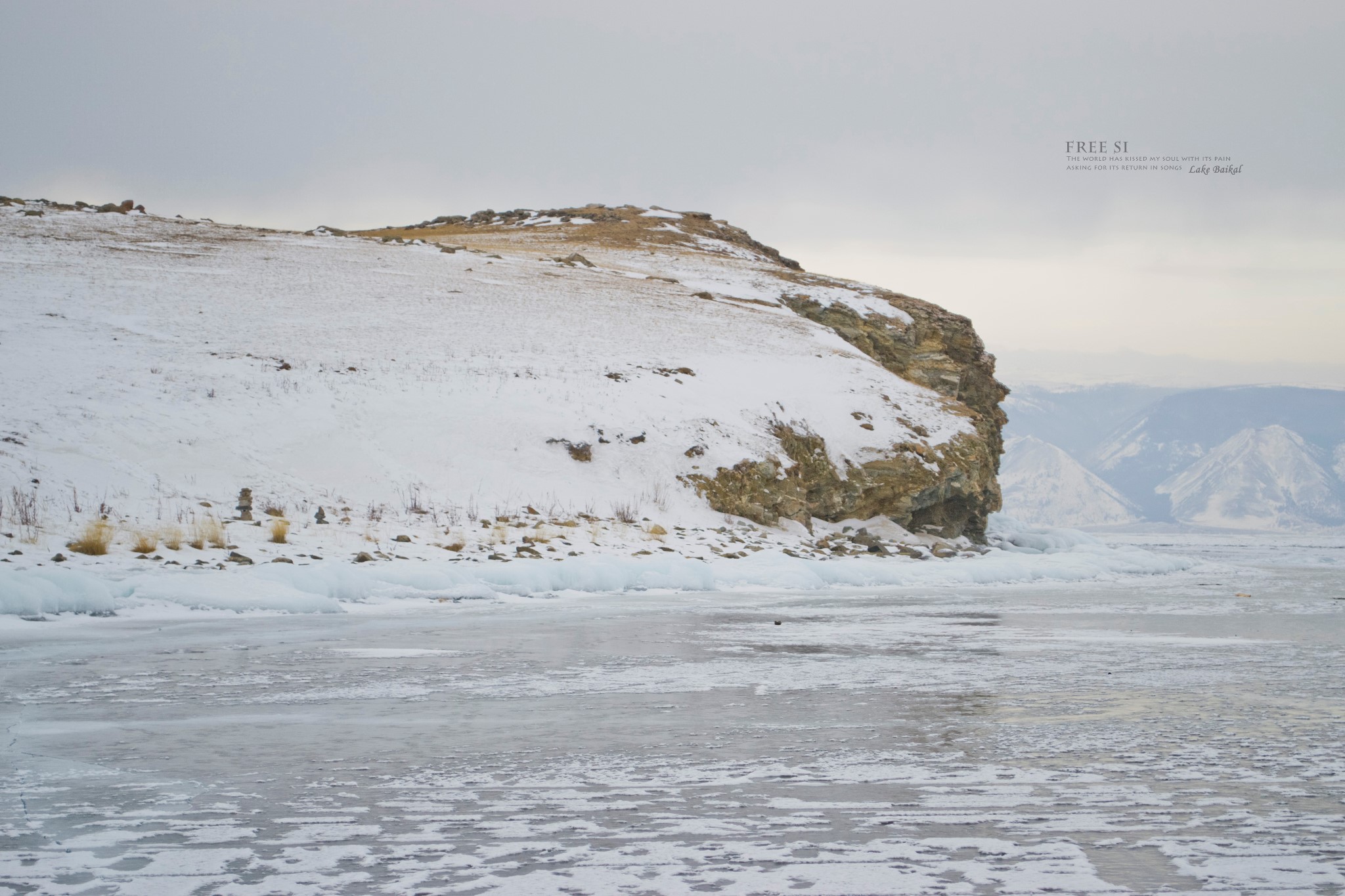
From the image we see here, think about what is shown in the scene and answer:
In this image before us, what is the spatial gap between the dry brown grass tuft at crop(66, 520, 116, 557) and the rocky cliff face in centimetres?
1190

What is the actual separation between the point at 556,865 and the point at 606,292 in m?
35.2

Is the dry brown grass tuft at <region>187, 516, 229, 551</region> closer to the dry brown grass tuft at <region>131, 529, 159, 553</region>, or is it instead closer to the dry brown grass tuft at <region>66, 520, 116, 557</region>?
the dry brown grass tuft at <region>131, 529, 159, 553</region>

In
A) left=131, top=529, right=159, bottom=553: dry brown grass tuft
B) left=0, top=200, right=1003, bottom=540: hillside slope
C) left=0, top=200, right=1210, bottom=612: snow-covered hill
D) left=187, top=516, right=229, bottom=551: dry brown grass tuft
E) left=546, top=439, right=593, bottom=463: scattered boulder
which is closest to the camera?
left=131, top=529, right=159, bottom=553: dry brown grass tuft

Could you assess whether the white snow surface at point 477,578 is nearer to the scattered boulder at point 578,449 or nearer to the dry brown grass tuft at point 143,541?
the dry brown grass tuft at point 143,541

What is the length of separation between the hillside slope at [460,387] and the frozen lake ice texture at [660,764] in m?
8.90

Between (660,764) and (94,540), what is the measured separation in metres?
10.5

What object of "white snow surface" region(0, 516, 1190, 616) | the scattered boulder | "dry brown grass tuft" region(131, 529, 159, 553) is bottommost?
"white snow surface" region(0, 516, 1190, 616)

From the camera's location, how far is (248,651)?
834cm

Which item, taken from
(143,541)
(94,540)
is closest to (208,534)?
(143,541)

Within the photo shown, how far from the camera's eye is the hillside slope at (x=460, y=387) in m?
18.4

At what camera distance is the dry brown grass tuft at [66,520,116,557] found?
493 inches

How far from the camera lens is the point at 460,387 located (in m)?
24.0

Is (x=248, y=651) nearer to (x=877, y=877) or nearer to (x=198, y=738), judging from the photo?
(x=198, y=738)

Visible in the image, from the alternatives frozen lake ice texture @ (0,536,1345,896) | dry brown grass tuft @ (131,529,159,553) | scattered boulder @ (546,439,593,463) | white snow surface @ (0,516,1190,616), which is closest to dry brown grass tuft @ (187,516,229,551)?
dry brown grass tuft @ (131,529,159,553)
